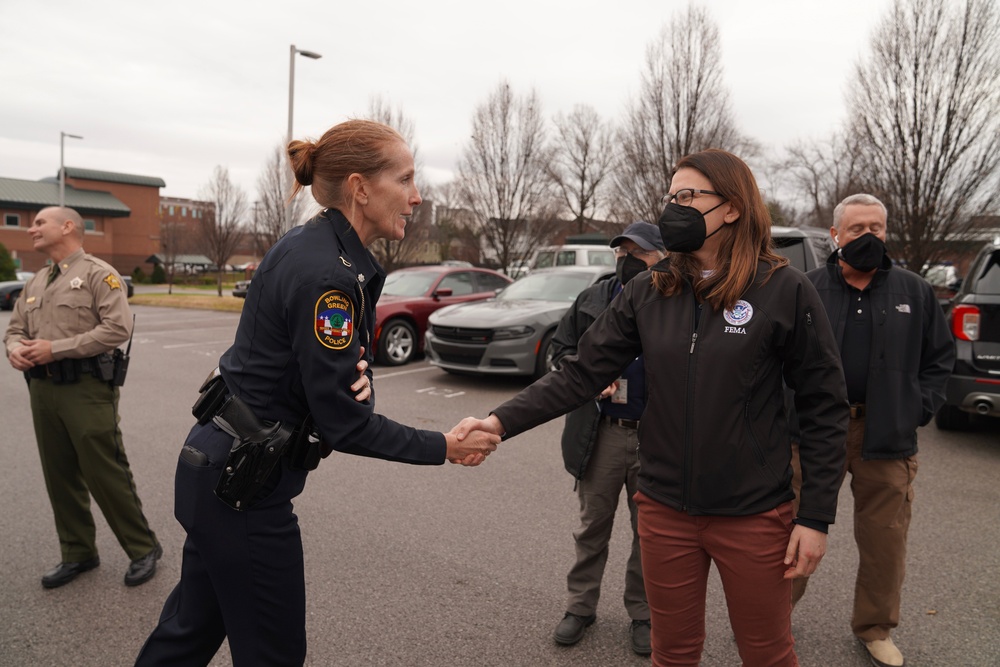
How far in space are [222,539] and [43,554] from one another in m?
2.80

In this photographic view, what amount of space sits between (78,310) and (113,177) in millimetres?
65915

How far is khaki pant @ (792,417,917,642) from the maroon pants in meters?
1.15

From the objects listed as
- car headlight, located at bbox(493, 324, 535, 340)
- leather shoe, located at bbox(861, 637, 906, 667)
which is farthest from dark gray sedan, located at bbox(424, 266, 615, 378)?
leather shoe, located at bbox(861, 637, 906, 667)

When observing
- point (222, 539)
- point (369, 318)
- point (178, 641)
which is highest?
point (369, 318)

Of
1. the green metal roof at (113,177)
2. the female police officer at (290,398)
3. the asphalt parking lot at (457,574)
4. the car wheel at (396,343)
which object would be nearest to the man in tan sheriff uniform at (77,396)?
the asphalt parking lot at (457,574)

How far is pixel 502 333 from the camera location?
9188 mm

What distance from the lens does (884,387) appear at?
3.00 meters

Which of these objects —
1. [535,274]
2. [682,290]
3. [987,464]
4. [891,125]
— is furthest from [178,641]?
[891,125]

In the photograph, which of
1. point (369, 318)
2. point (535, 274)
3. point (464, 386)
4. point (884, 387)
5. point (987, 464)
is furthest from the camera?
point (535, 274)

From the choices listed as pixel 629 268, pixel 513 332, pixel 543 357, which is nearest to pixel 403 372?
pixel 513 332

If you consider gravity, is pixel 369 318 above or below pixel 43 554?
above

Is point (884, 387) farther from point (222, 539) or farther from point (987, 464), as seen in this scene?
point (987, 464)

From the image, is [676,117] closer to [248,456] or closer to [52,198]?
[248,456]

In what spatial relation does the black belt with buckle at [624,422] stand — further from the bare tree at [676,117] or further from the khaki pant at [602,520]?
the bare tree at [676,117]
